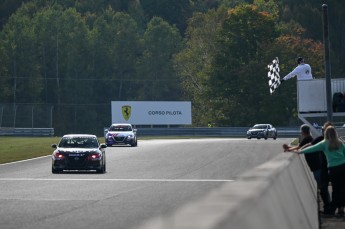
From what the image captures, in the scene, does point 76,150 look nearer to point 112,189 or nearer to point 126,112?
point 112,189

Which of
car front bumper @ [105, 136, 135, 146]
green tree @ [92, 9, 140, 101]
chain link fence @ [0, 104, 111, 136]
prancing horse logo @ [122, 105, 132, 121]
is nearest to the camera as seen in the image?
car front bumper @ [105, 136, 135, 146]

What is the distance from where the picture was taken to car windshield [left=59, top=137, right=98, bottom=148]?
122 feet

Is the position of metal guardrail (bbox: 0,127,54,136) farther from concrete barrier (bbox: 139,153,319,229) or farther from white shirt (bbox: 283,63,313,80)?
concrete barrier (bbox: 139,153,319,229)

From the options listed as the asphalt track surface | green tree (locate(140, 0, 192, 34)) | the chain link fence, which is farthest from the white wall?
the asphalt track surface

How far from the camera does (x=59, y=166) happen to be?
3559 cm

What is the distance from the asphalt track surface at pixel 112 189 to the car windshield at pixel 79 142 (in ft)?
3.53

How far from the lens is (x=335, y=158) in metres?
17.0

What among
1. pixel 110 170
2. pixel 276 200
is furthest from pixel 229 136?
pixel 276 200

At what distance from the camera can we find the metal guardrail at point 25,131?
98.2 m

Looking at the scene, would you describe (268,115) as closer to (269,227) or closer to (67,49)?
(67,49)

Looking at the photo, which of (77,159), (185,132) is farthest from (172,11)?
(77,159)

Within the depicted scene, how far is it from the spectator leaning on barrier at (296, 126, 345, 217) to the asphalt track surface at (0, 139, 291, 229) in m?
2.45

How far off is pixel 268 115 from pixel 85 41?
119 feet

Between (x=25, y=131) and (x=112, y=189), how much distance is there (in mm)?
74374
